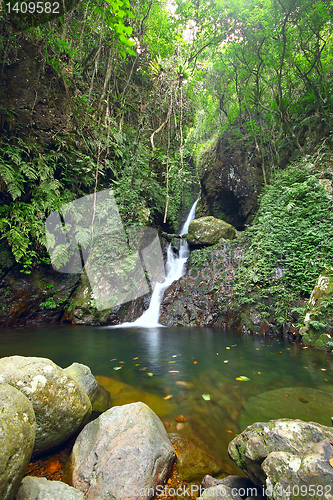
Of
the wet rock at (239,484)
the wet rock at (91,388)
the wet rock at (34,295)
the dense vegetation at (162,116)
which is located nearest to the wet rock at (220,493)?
the wet rock at (239,484)

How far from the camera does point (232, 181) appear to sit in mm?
13742

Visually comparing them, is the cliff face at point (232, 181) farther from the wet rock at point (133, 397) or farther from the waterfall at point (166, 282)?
the wet rock at point (133, 397)

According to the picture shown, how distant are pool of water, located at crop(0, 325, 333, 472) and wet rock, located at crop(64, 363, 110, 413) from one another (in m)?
0.17

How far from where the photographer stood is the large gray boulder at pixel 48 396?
211 cm

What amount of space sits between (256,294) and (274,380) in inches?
156

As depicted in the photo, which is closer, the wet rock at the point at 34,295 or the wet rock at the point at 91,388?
the wet rock at the point at 91,388

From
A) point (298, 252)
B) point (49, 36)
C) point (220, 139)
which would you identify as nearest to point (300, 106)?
point (220, 139)

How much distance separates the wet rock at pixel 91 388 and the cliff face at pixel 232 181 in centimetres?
1184

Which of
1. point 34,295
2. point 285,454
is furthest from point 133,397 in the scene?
point 34,295

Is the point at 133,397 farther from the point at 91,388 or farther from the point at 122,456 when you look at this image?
the point at 122,456

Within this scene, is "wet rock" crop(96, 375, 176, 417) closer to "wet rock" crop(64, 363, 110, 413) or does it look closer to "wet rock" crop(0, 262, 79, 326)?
"wet rock" crop(64, 363, 110, 413)

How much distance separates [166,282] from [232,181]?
24.8ft

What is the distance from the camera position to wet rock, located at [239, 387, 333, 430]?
2.63 meters

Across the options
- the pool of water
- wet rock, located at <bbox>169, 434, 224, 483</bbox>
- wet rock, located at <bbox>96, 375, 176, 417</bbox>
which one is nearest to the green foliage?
the pool of water
